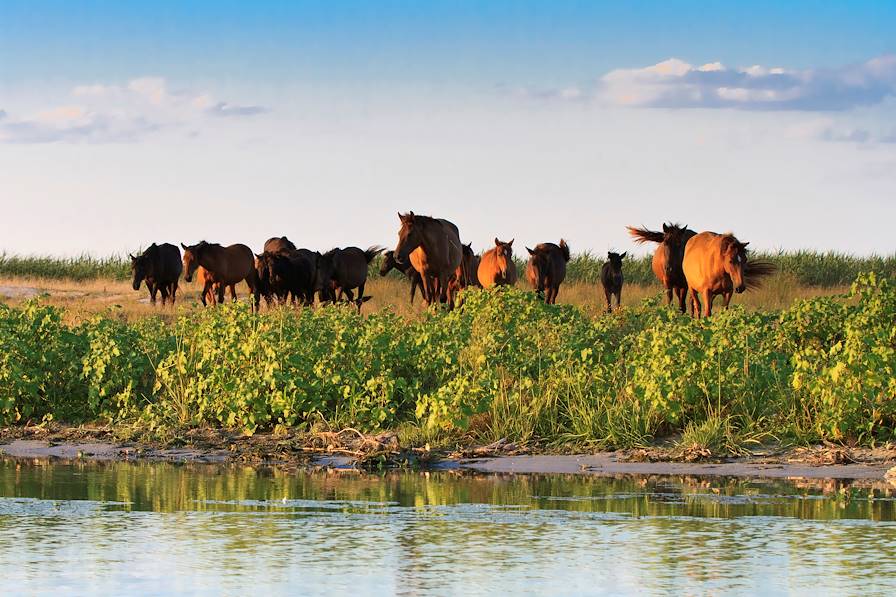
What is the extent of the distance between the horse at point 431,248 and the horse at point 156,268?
953 centimetres

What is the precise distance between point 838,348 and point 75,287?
1286 inches

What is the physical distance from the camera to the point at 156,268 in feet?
119

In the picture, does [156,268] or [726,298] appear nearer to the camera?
[726,298]

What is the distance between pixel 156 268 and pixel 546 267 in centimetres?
961

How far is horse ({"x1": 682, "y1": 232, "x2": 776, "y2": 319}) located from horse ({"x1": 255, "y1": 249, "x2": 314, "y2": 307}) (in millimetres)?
7739

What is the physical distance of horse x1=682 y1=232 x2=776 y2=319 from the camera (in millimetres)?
27391

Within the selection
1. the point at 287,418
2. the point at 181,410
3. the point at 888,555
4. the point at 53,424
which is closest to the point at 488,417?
the point at 287,418

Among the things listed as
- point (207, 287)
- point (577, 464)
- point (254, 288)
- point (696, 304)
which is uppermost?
point (207, 287)

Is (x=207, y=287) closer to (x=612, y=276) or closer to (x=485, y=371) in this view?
(x=612, y=276)

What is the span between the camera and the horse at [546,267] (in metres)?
33.6

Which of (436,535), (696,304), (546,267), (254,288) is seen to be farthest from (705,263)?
(436,535)

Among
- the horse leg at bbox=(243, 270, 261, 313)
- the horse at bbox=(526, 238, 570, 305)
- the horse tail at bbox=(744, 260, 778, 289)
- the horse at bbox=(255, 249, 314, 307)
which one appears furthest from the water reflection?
the horse at bbox=(526, 238, 570, 305)

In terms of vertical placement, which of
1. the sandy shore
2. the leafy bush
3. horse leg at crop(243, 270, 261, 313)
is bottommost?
the sandy shore

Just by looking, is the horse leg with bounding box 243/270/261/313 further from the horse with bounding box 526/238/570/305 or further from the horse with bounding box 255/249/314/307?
the horse with bounding box 526/238/570/305
